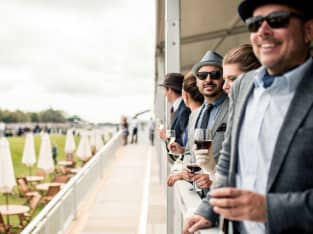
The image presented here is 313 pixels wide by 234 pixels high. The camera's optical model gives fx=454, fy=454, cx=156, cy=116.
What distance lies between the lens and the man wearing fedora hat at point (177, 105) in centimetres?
412

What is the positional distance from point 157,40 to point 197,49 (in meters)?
1.01

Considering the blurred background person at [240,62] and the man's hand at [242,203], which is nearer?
the man's hand at [242,203]

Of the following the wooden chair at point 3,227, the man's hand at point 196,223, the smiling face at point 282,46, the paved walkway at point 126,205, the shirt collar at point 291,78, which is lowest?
the wooden chair at point 3,227

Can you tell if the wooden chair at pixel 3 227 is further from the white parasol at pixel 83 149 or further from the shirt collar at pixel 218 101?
the white parasol at pixel 83 149

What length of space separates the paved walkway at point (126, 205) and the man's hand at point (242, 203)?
5915 millimetres

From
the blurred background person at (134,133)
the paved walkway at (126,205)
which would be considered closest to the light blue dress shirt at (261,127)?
the paved walkway at (126,205)

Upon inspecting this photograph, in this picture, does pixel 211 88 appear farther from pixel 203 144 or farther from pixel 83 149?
pixel 83 149

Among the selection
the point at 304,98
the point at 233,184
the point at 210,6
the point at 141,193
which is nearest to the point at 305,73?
the point at 304,98

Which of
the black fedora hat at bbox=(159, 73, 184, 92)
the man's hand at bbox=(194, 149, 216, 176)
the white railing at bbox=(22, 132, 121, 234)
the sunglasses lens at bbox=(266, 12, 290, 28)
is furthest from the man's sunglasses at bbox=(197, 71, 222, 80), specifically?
the white railing at bbox=(22, 132, 121, 234)

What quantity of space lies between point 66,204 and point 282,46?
6.14 m

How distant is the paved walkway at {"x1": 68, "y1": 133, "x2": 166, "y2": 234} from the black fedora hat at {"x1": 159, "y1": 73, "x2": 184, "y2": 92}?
3.41m

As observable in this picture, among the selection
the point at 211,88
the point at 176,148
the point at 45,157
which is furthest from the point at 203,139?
the point at 45,157

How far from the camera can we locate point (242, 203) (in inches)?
52.8

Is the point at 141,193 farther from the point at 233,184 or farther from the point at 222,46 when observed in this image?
the point at 233,184
